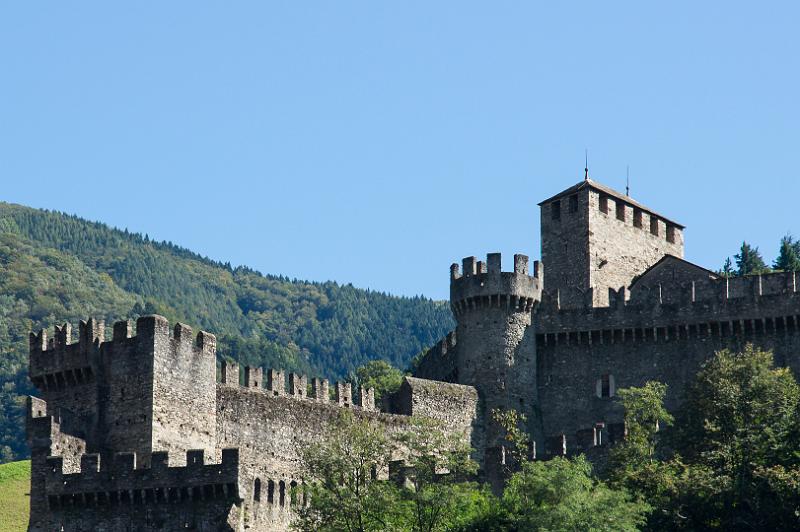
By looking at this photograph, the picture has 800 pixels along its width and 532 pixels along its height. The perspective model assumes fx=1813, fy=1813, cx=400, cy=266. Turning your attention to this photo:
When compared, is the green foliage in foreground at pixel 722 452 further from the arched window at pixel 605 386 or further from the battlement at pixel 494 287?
the battlement at pixel 494 287

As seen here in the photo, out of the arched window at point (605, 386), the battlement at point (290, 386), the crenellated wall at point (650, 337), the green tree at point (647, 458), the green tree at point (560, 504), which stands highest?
the crenellated wall at point (650, 337)

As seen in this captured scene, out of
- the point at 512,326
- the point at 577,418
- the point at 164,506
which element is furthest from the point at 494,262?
the point at 164,506

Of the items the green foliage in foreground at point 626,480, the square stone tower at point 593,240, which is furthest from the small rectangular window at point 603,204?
the green foliage in foreground at point 626,480

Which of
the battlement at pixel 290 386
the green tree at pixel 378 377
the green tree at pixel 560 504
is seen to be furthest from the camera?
the green tree at pixel 378 377

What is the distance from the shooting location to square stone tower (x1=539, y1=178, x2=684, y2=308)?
260ft

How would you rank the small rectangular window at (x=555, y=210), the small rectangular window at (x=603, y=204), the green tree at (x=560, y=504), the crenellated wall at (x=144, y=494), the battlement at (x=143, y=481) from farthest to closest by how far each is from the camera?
the small rectangular window at (x=555, y=210) < the small rectangular window at (x=603, y=204) < the battlement at (x=143, y=481) < the crenellated wall at (x=144, y=494) < the green tree at (x=560, y=504)

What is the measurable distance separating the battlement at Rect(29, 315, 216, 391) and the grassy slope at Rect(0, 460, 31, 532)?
24.9 metres

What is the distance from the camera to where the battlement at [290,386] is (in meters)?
65.0

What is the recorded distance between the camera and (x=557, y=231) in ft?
263

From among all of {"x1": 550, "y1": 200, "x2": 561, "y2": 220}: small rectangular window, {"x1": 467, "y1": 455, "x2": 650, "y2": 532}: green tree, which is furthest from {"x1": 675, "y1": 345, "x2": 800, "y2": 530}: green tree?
{"x1": 550, "y1": 200, "x2": 561, "y2": 220}: small rectangular window

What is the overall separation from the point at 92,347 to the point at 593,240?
25.6 meters

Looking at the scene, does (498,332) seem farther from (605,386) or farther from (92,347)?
(92,347)

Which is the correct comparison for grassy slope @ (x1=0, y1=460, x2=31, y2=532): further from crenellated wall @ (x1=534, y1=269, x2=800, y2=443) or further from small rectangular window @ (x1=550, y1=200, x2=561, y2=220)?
small rectangular window @ (x1=550, y1=200, x2=561, y2=220)

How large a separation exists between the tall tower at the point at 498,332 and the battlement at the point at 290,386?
16.3ft
